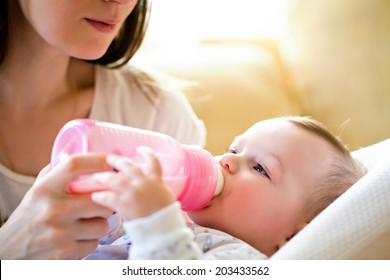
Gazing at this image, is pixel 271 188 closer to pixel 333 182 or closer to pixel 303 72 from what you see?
pixel 333 182

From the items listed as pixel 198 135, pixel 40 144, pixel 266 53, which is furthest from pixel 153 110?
pixel 266 53

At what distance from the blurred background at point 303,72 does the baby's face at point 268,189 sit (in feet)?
1.90

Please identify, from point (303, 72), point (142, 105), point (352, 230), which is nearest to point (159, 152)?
point (352, 230)

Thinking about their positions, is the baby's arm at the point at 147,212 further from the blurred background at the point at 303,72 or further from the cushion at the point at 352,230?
the blurred background at the point at 303,72

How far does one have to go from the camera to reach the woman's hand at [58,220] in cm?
76

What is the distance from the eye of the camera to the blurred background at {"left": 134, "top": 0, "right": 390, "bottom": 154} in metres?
1.72

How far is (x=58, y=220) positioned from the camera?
824 mm

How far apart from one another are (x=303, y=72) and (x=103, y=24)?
95 cm

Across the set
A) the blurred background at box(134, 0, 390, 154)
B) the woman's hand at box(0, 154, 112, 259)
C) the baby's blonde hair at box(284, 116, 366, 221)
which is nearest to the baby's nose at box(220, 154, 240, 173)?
the baby's blonde hair at box(284, 116, 366, 221)

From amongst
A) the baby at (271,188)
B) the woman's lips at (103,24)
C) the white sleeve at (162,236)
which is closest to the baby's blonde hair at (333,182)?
the baby at (271,188)

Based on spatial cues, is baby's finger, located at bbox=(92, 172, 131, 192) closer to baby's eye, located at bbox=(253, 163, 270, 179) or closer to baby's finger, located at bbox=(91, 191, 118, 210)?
baby's finger, located at bbox=(91, 191, 118, 210)

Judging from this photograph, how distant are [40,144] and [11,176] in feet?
→ 0.34
